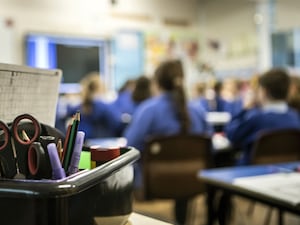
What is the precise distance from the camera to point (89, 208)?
1.88ft

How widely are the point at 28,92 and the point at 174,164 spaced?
5.54 feet

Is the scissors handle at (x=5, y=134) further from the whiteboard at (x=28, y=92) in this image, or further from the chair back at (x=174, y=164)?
the chair back at (x=174, y=164)

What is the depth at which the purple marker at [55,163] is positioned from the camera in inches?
21.6

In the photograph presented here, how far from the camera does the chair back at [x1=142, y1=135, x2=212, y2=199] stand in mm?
2309

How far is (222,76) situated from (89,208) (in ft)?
23.3

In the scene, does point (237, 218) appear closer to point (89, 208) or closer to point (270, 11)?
point (89, 208)

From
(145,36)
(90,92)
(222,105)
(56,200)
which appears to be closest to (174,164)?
(56,200)

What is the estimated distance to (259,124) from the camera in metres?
2.59

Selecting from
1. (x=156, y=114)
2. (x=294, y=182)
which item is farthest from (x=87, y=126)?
(x=294, y=182)

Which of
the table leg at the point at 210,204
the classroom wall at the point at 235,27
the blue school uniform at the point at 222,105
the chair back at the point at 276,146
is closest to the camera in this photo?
the table leg at the point at 210,204

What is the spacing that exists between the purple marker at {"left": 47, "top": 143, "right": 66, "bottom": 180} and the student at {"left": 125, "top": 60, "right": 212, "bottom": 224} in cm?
191

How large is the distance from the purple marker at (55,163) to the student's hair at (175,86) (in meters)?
2.04

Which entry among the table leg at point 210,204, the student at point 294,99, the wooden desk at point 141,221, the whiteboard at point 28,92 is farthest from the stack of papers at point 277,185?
the student at point 294,99

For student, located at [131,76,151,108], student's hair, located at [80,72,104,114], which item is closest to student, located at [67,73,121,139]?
student's hair, located at [80,72,104,114]
